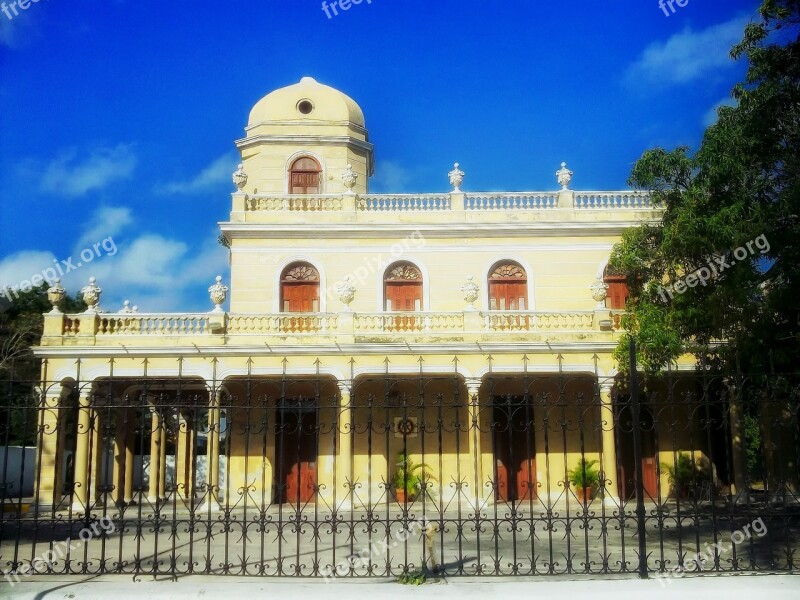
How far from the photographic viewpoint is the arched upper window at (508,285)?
21.1 metres

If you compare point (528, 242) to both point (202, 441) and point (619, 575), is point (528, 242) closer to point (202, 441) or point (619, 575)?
point (619, 575)

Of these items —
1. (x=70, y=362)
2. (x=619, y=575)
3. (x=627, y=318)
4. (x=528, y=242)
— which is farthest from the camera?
(x=528, y=242)

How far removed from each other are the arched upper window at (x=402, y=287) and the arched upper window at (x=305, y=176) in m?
3.62

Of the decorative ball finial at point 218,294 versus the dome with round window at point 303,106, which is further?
the dome with round window at point 303,106

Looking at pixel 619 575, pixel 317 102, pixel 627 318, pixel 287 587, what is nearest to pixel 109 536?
pixel 287 587

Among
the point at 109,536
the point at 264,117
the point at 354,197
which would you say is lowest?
the point at 109,536

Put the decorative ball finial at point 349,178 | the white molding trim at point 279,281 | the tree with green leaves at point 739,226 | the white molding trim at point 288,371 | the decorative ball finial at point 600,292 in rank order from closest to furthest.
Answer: the tree with green leaves at point 739,226 → the white molding trim at point 288,371 → the decorative ball finial at point 600,292 → the white molding trim at point 279,281 → the decorative ball finial at point 349,178

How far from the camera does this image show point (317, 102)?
925 inches

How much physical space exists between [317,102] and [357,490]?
38.3 ft

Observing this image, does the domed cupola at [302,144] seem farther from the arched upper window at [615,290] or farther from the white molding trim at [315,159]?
the arched upper window at [615,290]

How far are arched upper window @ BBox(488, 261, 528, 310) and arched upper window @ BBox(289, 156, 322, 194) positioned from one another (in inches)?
229

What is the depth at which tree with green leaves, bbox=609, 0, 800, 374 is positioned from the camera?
1095 centimetres

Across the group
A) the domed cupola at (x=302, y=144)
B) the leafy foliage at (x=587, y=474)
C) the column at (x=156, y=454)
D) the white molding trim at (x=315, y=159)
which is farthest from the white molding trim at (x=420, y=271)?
the column at (x=156, y=454)

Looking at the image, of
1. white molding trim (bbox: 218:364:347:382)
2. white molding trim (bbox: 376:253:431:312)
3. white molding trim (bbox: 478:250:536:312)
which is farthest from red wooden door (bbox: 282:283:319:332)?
white molding trim (bbox: 478:250:536:312)
